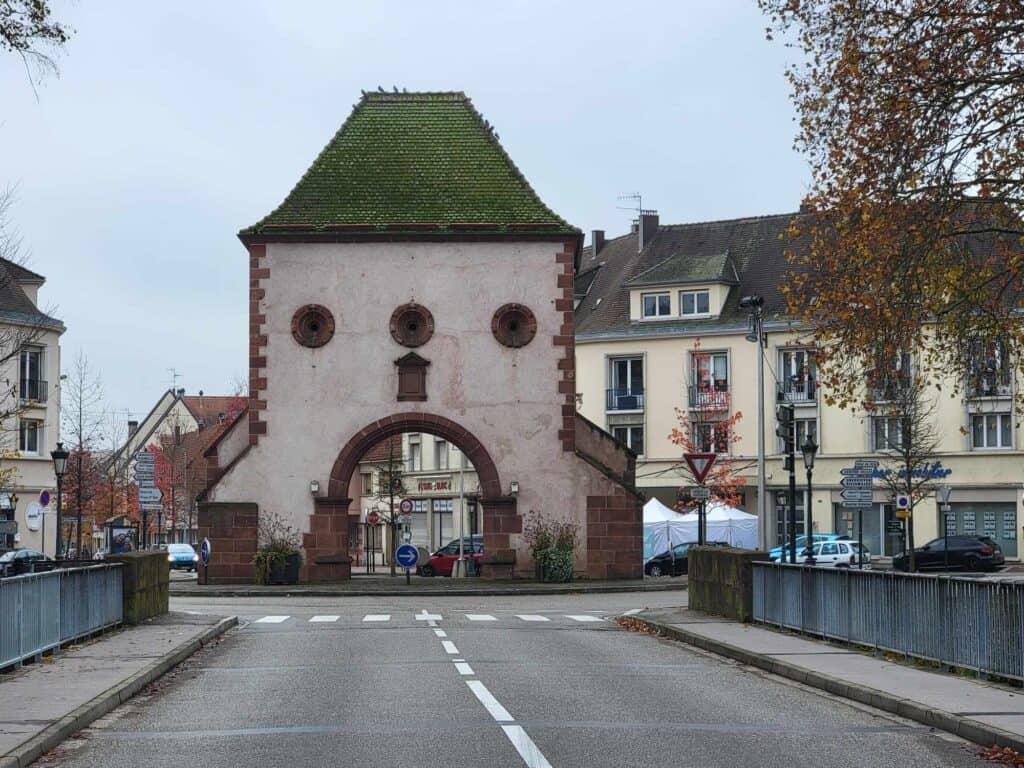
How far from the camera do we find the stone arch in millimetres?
45625

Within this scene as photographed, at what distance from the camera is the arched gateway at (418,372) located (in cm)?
4581

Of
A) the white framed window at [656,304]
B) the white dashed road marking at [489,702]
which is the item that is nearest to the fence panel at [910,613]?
the white dashed road marking at [489,702]

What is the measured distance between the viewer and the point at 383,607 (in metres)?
35.2

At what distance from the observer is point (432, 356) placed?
152 ft

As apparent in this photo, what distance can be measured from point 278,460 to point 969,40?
28924 millimetres

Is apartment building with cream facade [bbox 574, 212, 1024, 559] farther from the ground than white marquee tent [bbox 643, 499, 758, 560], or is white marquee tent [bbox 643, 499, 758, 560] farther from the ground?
apartment building with cream facade [bbox 574, 212, 1024, 559]

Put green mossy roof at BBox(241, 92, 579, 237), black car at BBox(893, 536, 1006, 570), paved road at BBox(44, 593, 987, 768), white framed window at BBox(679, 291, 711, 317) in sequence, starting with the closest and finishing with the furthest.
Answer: paved road at BBox(44, 593, 987, 768)
green mossy roof at BBox(241, 92, 579, 237)
black car at BBox(893, 536, 1006, 570)
white framed window at BBox(679, 291, 711, 317)

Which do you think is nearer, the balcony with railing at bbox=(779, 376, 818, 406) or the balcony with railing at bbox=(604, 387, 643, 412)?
the balcony with railing at bbox=(779, 376, 818, 406)

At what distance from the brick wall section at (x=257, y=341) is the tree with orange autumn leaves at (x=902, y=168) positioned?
82.8 feet

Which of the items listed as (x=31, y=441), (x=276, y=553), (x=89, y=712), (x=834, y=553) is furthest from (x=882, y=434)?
(x=89, y=712)

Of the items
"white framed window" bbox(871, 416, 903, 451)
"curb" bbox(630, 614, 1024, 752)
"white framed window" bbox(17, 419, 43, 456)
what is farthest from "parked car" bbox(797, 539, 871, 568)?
"curb" bbox(630, 614, 1024, 752)

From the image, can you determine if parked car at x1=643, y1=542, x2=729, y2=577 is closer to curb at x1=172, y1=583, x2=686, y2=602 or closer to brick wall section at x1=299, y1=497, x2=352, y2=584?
curb at x1=172, y1=583, x2=686, y2=602

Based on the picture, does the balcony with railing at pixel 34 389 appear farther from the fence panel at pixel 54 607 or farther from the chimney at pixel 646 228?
the fence panel at pixel 54 607

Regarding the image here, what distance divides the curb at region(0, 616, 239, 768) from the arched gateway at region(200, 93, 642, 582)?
24209mm
